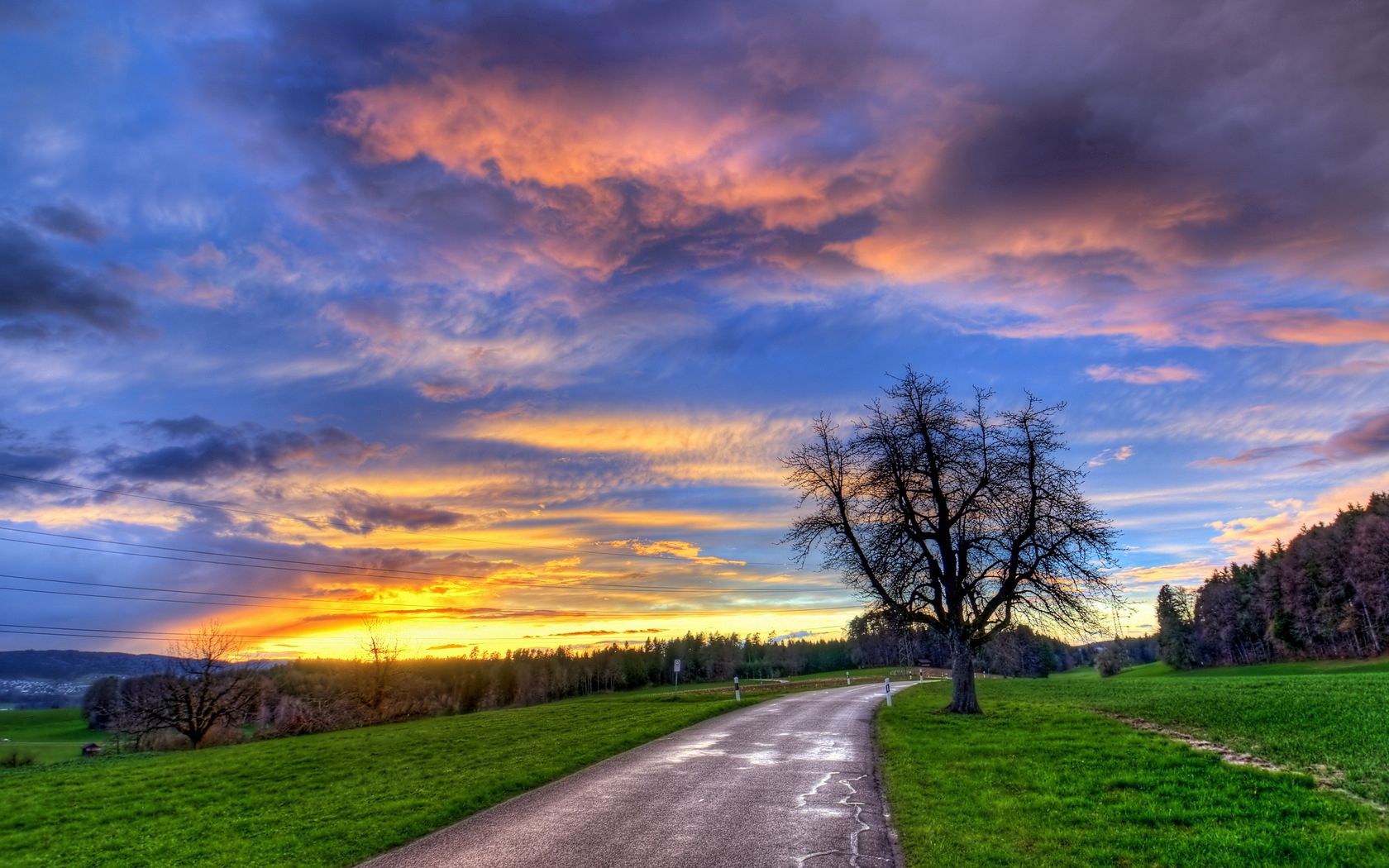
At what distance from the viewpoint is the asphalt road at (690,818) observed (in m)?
9.00

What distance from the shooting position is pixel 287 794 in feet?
54.5

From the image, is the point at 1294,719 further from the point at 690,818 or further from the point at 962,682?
the point at 690,818

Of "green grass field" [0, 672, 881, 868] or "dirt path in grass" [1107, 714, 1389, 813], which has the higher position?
"dirt path in grass" [1107, 714, 1389, 813]

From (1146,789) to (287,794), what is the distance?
19.4m

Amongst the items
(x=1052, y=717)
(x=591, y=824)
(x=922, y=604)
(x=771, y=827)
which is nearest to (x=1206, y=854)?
(x=771, y=827)

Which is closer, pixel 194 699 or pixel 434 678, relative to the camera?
pixel 194 699

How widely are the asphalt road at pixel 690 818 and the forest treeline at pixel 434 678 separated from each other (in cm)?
1271

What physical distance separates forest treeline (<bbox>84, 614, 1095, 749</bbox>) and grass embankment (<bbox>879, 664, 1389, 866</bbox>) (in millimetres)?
8776

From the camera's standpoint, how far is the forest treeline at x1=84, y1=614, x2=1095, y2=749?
40312mm

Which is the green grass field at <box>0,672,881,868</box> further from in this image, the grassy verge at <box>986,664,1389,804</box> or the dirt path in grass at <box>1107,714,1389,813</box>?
the grassy verge at <box>986,664,1389,804</box>

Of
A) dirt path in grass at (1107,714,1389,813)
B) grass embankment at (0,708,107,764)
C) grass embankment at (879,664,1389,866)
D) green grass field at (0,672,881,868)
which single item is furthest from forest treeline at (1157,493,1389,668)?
grass embankment at (0,708,107,764)

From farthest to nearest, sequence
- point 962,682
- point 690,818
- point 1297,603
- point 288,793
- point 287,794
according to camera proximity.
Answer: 1. point 1297,603
2. point 962,682
3. point 288,793
4. point 287,794
5. point 690,818

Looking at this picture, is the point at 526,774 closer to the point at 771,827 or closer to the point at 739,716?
the point at 771,827

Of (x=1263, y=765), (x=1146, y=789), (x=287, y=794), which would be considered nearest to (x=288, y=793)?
(x=287, y=794)
